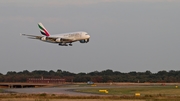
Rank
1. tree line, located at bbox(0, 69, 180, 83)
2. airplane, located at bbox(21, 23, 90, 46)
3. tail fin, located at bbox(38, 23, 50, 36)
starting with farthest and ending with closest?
tree line, located at bbox(0, 69, 180, 83)
tail fin, located at bbox(38, 23, 50, 36)
airplane, located at bbox(21, 23, 90, 46)

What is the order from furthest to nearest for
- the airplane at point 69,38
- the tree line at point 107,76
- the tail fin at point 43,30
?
the tree line at point 107,76, the tail fin at point 43,30, the airplane at point 69,38

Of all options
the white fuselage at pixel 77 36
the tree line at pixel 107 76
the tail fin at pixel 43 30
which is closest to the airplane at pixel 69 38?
the white fuselage at pixel 77 36

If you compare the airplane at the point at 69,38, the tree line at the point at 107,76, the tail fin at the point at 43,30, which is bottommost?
the tree line at the point at 107,76

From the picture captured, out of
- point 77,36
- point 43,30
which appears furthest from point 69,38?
point 43,30

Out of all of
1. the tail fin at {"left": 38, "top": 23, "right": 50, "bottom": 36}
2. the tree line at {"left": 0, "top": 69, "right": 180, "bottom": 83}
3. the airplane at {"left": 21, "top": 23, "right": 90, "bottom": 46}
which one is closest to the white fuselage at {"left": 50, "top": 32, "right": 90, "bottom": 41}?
the airplane at {"left": 21, "top": 23, "right": 90, "bottom": 46}

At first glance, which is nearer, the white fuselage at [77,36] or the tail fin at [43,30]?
the white fuselage at [77,36]

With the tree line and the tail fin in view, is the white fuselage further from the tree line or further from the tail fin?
the tree line

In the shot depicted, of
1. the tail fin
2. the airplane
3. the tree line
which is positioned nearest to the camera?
the airplane

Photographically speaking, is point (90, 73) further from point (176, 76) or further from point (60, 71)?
point (176, 76)

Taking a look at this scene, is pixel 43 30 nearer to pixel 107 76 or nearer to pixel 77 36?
pixel 77 36

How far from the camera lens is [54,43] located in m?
88.1

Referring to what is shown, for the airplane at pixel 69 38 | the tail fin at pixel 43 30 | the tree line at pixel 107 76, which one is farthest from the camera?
the tree line at pixel 107 76

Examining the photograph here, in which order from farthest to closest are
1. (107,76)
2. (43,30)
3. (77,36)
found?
(107,76) < (43,30) < (77,36)

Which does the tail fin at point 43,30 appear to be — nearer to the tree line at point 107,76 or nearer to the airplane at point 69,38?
the airplane at point 69,38
